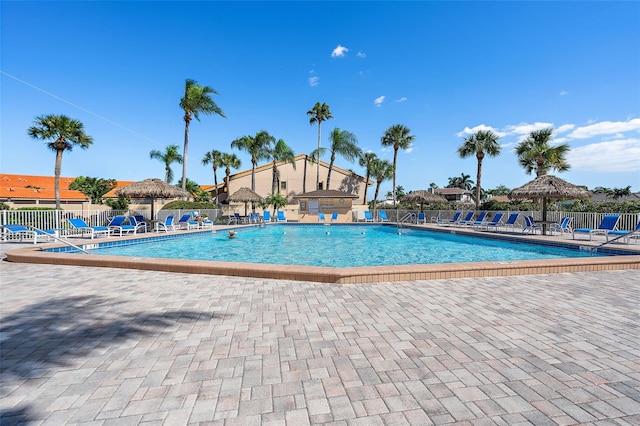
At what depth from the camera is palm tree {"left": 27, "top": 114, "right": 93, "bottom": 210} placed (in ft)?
60.4

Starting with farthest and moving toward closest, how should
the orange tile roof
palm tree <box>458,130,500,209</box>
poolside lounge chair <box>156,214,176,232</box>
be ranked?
1. the orange tile roof
2. palm tree <box>458,130,500,209</box>
3. poolside lounge chair <box>156,214,176,232</box>

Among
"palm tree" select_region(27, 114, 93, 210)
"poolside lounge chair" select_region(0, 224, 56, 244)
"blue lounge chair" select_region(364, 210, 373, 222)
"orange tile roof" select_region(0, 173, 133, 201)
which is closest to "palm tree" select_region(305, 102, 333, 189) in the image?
"blue lounge chair" select_region(364, 210, 373, 222)

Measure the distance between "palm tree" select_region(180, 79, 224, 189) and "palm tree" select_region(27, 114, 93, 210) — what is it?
6.22m

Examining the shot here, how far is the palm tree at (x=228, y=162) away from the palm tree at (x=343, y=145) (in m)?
12.9

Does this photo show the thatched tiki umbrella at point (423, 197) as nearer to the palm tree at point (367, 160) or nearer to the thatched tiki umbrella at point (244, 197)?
the palm tree at point (367, 160)

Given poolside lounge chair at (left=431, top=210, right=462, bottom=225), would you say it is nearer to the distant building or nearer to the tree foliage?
the distant building

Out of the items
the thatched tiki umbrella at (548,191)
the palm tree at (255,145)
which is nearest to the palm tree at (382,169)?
the palm tree at (255,145)

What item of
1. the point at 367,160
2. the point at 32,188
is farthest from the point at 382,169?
the point at 32,188

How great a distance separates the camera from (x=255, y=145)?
3012 centimetres

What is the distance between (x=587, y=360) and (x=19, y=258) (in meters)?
10.5

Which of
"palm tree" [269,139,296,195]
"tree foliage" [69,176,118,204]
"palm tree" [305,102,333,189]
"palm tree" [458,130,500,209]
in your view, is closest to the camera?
"palm tree" [458,130,500,209]

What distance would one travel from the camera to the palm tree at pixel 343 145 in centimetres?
3191

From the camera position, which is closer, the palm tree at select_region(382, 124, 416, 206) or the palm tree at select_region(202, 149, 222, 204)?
the palm tree at select_region(382, 124, 416, 206)

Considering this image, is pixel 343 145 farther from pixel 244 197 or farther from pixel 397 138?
pixel 244 197
